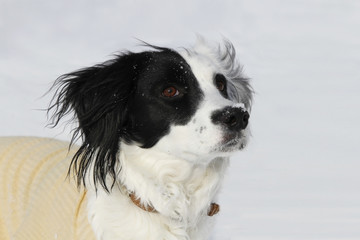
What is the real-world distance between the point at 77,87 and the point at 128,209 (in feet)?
2.97

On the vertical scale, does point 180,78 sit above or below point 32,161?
above

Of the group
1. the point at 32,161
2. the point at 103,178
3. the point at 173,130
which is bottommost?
the point at 32,161

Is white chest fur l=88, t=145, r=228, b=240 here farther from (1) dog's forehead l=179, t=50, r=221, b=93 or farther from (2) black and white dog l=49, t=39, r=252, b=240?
(1) dog's forehead l=179, t=50, r=221, b=93

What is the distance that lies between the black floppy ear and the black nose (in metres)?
0.74

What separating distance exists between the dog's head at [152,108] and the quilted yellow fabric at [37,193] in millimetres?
303

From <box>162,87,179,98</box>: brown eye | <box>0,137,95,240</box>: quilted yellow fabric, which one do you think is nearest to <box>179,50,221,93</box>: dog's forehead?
<box>162,87,179,98</box>: brown eye

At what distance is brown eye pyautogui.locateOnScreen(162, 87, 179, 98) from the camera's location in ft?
15.9

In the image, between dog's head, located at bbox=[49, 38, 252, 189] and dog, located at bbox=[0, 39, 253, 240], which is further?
dog, located at bbox=[0, 39, 253, 240]

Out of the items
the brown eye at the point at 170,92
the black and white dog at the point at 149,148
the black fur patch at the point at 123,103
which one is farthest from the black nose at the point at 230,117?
the brown eye at the point at 170,92

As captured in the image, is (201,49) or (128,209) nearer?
(128,209)

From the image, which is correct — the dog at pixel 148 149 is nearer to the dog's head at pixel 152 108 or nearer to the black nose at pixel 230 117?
the dog's head at pixel 152 108

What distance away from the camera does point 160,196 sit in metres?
4.88

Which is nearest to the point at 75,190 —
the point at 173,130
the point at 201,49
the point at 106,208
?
the point at 106,208

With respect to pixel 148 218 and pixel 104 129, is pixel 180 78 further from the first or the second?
pixel 148 218
